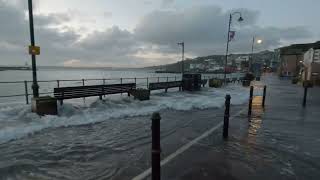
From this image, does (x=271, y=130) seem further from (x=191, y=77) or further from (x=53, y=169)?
(x=191, y=77)

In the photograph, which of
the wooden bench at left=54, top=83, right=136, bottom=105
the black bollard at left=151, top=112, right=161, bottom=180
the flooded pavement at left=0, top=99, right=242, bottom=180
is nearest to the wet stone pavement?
the flooded pavement at left=0, top=99, right=242, bottom=180

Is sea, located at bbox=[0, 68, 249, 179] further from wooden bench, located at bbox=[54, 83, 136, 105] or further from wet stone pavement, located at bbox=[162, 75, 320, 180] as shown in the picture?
wooden bench, located at bbox=[54, 83, 136, 105]

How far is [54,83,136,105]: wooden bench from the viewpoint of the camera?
13800 millimetres

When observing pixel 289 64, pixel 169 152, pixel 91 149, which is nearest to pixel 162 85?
pixel 91 149

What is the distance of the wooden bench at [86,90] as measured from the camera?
13800 mm

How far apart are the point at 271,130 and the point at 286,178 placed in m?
4.16

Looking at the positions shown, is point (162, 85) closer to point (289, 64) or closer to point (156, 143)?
point (156, 143)

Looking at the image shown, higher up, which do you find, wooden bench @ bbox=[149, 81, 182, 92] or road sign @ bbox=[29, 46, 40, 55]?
road sign @ bbox=[29, 46, 40, 55]

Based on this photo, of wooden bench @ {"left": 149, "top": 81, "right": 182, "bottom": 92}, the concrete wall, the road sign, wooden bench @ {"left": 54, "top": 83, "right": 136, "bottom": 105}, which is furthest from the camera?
the concrete wall

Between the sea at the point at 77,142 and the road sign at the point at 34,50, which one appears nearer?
the sea at the point at 77,142

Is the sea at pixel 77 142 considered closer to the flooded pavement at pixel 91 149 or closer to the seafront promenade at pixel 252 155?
the flooded pavement at pixel 91 149

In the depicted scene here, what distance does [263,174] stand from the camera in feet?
17.1

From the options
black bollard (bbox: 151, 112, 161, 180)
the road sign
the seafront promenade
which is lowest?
the seafront promenade

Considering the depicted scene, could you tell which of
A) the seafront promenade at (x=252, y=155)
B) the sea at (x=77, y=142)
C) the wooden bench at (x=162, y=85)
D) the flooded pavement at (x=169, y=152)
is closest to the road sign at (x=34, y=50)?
the sea at (x=77, y=142)
